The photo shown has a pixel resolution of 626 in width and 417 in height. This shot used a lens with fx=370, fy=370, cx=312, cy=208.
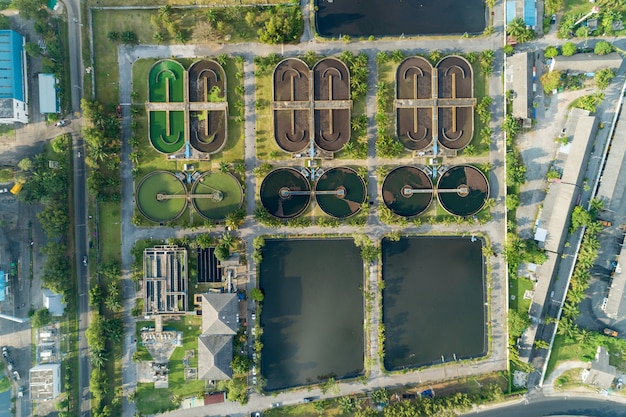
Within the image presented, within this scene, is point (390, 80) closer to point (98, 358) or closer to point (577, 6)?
point (577, 6)

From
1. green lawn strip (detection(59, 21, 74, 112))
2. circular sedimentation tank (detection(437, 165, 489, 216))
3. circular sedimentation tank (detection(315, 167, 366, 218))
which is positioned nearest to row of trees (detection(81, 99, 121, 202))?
green lawn strip (detection(59, 21, 74, 112))

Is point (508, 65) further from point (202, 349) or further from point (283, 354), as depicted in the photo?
point (202, 349)

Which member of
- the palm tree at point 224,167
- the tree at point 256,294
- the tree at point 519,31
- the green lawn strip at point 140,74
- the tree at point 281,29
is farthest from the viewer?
the green lawn strip at point 140,74

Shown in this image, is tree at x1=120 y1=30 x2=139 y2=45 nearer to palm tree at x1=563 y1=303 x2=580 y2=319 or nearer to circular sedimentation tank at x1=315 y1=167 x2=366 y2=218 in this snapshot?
circular sedimentation tank at x1=315 y1=167 x2=366 y2=218

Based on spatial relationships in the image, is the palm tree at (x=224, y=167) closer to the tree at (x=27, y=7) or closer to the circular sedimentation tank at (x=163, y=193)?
the circular sedimentation tank at (x=163, y=193)

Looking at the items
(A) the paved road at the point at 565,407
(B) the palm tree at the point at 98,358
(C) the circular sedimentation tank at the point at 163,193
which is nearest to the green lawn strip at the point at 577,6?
(A) the paved road at the point at 565,407

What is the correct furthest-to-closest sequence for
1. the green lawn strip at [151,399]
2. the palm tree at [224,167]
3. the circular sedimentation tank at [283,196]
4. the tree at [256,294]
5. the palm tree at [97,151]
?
1. the circular sedimentation tank at [283,196]
2. the green lawn strip at [151,399]
3. the palm tree at [224,167]
4. the tree at [256,294]
5. the palm tree at [97,151]
